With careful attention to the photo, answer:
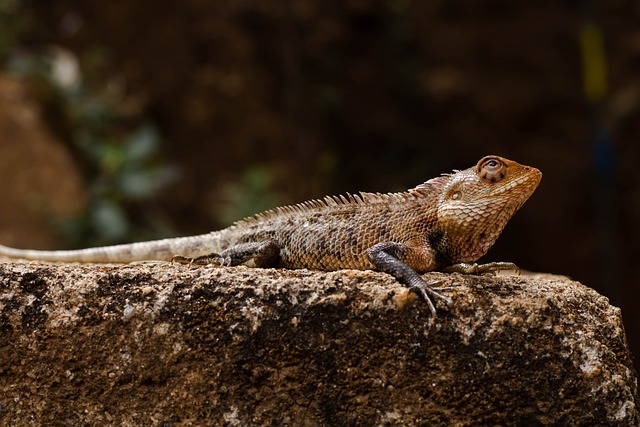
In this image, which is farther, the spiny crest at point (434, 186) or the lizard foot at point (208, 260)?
the lizard foot at point (208, 260)

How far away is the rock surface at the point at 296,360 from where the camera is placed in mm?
2758

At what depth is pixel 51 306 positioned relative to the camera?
285 centimetres

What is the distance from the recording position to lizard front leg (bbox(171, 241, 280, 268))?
3.53 meters

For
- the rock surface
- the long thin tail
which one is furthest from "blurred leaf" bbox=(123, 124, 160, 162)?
the rock surface

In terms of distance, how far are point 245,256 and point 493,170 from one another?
3.86ft

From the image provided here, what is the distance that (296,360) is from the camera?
109 inches

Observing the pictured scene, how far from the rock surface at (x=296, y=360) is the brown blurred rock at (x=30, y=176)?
4.94m

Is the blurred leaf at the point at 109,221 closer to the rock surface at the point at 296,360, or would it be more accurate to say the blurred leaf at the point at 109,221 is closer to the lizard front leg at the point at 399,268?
the rock surface at the point at 296,360

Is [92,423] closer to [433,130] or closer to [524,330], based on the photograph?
[524,330]

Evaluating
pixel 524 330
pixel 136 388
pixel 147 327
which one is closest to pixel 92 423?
pixel 136 388

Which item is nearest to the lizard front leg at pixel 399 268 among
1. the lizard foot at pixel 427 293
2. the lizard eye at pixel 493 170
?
the lizard foot at pixel 427 293

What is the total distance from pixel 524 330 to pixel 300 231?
3.80ft

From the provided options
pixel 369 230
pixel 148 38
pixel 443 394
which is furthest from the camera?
pixel 148 38

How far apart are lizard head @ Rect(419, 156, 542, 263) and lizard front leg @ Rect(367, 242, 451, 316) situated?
0.24 metres
